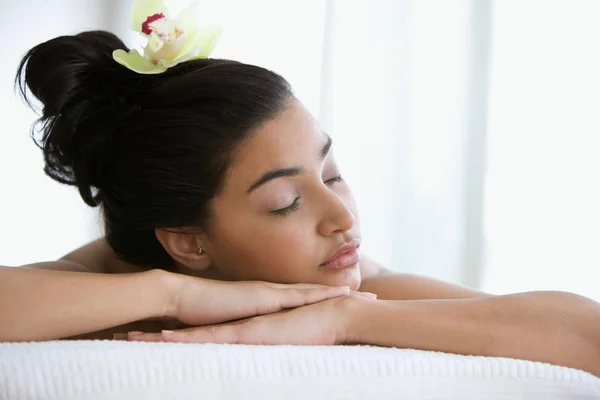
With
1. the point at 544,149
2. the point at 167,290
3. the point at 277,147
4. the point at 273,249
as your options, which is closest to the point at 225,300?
the point at 167,290

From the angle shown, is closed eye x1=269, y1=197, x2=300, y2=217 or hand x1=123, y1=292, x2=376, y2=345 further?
closed eye x1=269, y1=197, x2=300, y2=217

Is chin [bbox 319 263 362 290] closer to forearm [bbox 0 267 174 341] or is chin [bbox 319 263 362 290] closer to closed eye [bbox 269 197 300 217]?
closed eye [bbox 269 197 300 217]

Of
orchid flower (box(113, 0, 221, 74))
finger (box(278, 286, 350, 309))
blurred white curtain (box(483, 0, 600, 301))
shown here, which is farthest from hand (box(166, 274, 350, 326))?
blurred white curtain (box(483, 0, 600, 301))

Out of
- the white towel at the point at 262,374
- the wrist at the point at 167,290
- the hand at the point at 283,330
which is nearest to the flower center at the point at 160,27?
the wrist at the point at 167,290

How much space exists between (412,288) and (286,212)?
33 centimetres

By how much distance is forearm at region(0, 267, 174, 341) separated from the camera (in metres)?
1.02

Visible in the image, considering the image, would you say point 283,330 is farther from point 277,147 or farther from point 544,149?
point 544,149

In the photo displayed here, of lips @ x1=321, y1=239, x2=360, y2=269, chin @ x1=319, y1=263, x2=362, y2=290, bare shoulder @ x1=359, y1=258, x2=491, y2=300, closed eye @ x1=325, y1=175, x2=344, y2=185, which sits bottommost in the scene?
bare shoulder @ x1=359, y1=258, x2=491, y2=300

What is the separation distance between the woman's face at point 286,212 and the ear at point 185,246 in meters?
0.09

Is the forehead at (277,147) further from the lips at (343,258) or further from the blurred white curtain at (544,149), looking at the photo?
the blurred white curtain at (544,149)

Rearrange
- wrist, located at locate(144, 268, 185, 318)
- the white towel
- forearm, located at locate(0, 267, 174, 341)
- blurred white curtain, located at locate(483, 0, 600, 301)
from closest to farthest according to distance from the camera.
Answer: the white towel, forearm, located at locate(0, 267, 174, 341), wrist, located at locate(144, 268, 185, 318), blurred white curtain, located at locate(483, 0, 600, 301)

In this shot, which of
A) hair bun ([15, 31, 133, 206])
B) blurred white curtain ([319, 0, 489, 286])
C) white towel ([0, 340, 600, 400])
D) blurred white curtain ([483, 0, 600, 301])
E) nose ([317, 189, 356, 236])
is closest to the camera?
white towel ([0, 340, 600, 400])

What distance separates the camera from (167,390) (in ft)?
2.65

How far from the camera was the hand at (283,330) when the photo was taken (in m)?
1.05
